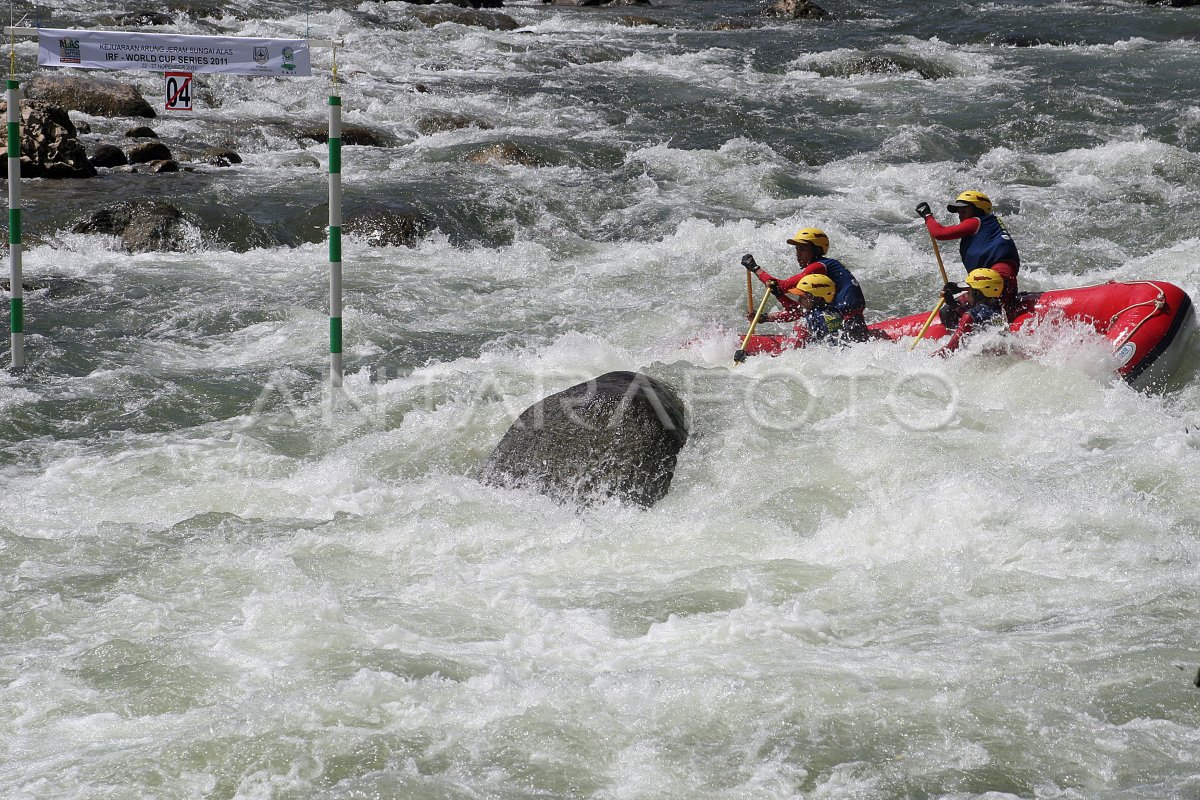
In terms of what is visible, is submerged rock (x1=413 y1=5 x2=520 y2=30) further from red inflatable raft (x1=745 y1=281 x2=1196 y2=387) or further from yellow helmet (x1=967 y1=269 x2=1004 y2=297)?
red inflatable raft (x1=745 y1=281 x2=1196 y2=387)

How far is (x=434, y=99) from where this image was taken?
53.7ft

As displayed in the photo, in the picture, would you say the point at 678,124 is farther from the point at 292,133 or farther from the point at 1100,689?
the point at 1100,689

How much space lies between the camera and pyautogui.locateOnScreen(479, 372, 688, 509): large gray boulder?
18.6 ft

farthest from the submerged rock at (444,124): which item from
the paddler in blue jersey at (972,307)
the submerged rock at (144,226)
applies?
the paddler in blue jersey at (972,307)

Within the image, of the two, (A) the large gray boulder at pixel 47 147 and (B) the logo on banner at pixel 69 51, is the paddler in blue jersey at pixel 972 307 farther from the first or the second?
(A) the large gray boulder at pixel 47 147

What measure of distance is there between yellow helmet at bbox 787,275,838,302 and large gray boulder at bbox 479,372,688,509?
2.20 metres

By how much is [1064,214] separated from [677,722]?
31.6 feet

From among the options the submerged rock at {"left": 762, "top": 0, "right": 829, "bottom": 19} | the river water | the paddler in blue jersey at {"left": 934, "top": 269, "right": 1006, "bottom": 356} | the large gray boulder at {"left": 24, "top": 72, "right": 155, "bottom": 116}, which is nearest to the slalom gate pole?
the river water

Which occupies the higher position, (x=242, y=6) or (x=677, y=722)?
(x=242, y=6)

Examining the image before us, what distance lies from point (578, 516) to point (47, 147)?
27.3 ft

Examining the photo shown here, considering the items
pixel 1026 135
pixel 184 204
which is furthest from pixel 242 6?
pixel 1026 135

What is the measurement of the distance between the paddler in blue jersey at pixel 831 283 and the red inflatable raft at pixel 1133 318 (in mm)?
462

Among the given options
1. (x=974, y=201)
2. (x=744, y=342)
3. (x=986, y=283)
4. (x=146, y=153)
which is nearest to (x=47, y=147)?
(x=146, y=153)

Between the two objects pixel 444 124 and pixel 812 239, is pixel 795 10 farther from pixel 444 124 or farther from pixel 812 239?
pixel 812 239
